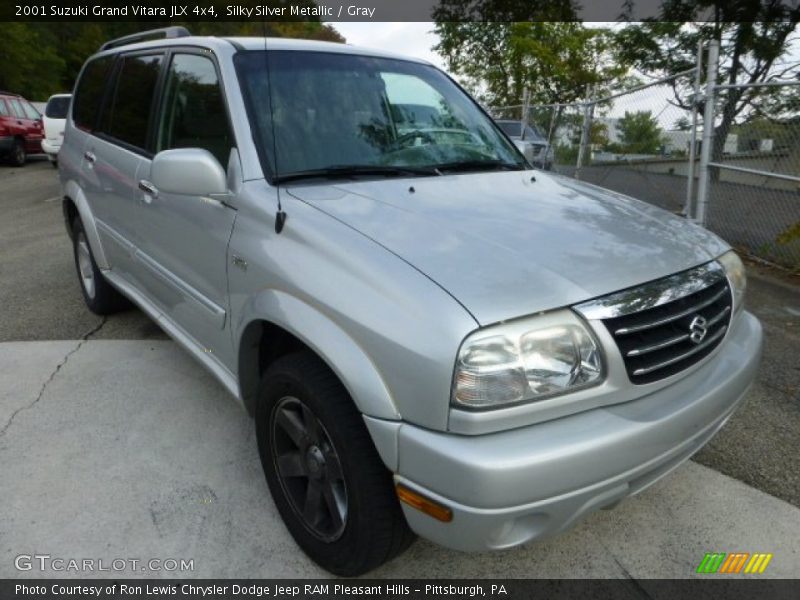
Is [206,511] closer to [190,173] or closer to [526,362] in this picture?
[190,173]

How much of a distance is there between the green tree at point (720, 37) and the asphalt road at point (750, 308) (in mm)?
3444

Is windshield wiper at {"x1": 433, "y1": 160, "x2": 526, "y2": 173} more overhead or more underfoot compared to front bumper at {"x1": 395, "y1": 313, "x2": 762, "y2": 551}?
more overhead

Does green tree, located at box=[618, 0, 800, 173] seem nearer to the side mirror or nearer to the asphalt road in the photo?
the asphalt road

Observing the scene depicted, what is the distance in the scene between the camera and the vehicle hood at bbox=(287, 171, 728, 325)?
1737mm

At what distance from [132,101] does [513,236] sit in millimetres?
2637

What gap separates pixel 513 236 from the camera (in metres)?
2.02

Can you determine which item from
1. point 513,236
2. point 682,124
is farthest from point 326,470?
point 682,124

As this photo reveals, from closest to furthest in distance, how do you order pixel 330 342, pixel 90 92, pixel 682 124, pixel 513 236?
pixel 330 342 < pixel 513 236 < pixel 90 92 < pixel 682 124

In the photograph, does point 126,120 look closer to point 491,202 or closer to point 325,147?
point 325,147

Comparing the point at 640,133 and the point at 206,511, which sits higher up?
the point at 640,133

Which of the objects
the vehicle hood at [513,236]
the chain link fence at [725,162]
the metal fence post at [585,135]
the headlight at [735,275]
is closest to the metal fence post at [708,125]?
the chain link fence at [725,162]

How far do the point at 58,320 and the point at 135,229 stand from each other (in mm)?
1667

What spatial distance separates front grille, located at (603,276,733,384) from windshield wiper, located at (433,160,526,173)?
1147 mm

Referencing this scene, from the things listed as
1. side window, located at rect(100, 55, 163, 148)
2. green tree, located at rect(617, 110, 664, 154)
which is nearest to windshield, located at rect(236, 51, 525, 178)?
side window, located at rect(100, 55, 163, 148)
